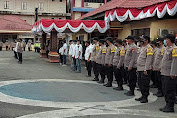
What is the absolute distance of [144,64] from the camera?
820 centimetres

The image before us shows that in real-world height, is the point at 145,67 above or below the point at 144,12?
below

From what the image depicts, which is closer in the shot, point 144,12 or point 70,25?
point 144,12

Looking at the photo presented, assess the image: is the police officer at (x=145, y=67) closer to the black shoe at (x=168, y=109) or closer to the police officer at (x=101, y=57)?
the black shoe at (x=168, y=109)

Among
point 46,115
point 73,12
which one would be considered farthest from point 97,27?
point 73,12

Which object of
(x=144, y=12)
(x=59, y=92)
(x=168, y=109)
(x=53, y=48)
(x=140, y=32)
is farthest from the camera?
(x=53, y=48)

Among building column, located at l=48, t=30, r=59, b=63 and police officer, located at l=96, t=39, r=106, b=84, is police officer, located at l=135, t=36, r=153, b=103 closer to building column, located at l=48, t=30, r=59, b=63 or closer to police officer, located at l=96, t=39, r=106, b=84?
police officer, located at l=96, t=39, r=106, b=84

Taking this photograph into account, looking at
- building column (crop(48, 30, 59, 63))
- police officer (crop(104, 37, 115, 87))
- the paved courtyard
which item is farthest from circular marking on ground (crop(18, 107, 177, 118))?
building column (crop(48, 30, 59, 63))

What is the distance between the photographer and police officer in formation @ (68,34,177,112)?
7.05m

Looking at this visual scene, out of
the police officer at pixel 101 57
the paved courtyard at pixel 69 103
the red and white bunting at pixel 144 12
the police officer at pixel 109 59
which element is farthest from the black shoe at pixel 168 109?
the red and white bunting at pixel 144 12

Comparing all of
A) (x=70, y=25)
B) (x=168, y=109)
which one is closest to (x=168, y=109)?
(x=168, y=109)

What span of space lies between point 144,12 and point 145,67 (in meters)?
8.28

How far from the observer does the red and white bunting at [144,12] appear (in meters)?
12.3

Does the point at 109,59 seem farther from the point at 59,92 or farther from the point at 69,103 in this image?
the point at 69,103

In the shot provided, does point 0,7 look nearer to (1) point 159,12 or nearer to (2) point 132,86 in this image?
(1) point 159,12
